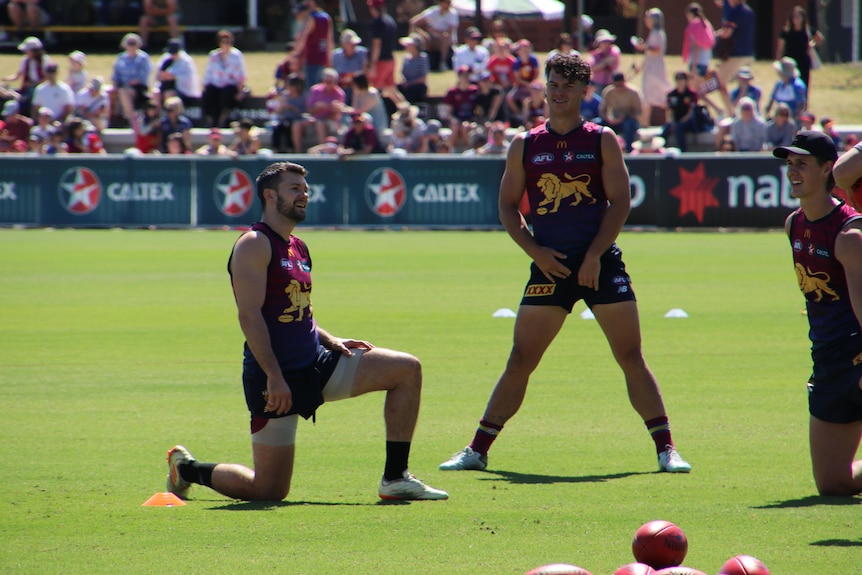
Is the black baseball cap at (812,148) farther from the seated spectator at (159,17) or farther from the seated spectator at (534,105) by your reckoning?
the seated spectator at (159,17)

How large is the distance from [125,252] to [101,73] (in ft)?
61.5

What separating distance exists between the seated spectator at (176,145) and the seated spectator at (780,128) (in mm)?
12255

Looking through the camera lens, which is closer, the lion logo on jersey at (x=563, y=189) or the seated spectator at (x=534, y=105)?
the lion logo on jersey at (x=563, y=189)

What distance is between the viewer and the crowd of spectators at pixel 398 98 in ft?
84.7

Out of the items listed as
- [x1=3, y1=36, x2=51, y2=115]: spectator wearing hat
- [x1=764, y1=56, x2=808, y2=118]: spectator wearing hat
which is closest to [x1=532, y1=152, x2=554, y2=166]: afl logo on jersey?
[x1=764, y1=56, x2=808, y2=118]: spectator wearing hat

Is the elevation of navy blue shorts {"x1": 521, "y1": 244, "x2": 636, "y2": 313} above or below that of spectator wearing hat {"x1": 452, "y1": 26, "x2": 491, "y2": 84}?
below

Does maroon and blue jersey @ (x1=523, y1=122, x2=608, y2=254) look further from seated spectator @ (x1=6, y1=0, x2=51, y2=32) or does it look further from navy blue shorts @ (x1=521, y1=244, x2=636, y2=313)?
seated spectator @ (x1=6, y1=0, x2=51, y2=32)

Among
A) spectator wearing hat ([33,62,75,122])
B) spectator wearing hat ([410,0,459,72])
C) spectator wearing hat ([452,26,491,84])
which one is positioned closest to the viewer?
spectator wearing hat ([33,62,75,122])

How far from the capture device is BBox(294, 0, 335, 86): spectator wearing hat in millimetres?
27970

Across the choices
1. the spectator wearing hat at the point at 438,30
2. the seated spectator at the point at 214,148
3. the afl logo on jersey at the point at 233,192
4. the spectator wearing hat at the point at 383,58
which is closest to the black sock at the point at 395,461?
the afl logo on jersey at the point at 233,192

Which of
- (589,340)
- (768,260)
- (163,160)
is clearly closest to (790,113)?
(768,260)

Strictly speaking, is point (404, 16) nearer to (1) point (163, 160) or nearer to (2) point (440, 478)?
(1) point (163, 160)

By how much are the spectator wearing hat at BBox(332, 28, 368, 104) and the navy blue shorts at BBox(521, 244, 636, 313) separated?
2180cm

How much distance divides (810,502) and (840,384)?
63 cm
